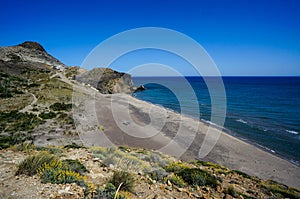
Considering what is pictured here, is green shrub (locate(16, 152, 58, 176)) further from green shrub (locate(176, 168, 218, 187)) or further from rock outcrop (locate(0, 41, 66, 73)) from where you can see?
rock outcrop (locate(0, 41, 66, 73))

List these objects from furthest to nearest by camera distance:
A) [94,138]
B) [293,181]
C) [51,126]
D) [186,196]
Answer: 1. [51,126]
2. [94,138]
3. [293,181]
4. [186,196]

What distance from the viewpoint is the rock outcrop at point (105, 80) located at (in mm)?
61156

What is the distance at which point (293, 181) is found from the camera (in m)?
12.0

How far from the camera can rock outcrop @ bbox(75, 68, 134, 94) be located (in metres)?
61.2

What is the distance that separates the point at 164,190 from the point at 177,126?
1857 cm

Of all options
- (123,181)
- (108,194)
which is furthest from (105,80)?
(108,194)

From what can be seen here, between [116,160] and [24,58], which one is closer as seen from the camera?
[116,160]

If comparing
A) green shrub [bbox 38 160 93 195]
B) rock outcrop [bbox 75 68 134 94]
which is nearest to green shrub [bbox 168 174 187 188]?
green shrub [bbox 38 160 93 195]

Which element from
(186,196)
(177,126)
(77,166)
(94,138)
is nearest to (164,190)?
(186,196)

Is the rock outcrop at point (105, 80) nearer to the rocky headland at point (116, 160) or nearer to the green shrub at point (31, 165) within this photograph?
the rocky headland at point (116, 160)

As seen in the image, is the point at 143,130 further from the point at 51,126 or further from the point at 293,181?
the point at 293,181

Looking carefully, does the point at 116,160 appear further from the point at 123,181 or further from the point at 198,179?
the point at 198,179

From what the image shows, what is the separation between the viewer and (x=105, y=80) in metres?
64.6

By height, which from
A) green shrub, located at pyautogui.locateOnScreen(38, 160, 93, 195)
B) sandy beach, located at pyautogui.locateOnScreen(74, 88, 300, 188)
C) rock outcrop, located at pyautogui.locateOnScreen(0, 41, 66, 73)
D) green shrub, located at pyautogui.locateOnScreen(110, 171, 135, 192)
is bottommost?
sandy beach, located at pyautogui.locateOnScreen(74, 88, 300, 188)
